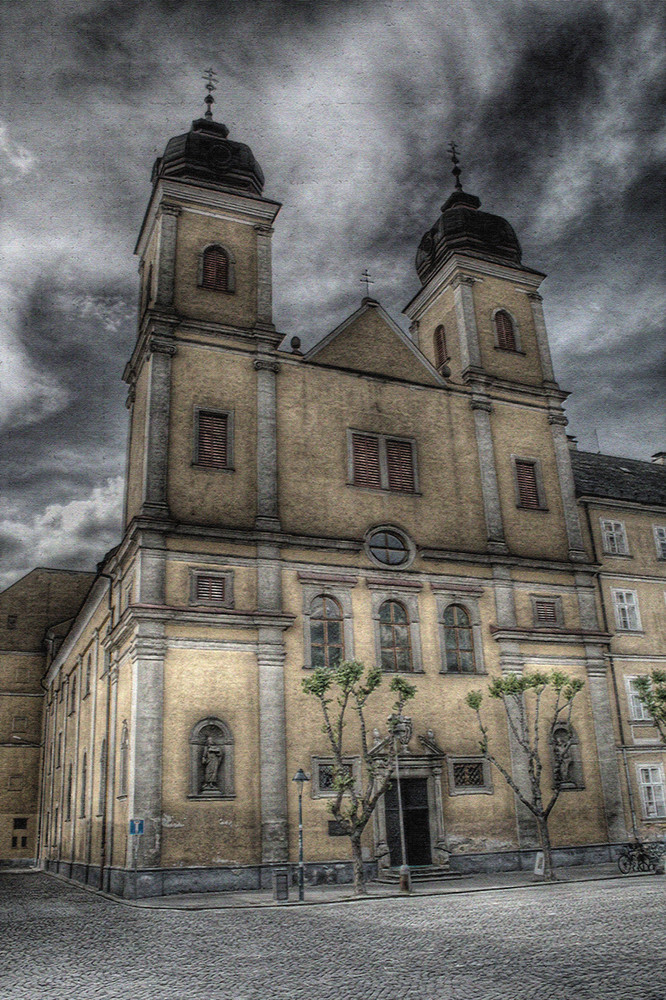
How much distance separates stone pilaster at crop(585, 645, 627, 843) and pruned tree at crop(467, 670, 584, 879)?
1.29 metres

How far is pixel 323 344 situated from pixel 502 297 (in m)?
9.48

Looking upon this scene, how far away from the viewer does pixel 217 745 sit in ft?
82.5

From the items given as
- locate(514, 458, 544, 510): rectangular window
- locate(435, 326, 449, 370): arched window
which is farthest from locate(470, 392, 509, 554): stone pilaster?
locate(435, 326, 449, 370): arched window

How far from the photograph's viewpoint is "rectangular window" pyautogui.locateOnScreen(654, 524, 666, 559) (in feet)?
119

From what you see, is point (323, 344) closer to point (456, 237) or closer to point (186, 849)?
point (456, 237)

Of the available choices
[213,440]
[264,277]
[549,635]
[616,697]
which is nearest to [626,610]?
[616,697]

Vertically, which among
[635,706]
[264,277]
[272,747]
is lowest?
[272,747]

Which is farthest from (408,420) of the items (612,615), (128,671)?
(128,671)

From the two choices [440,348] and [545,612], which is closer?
[545,612]

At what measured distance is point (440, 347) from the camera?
3775cm

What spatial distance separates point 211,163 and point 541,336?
15.3m

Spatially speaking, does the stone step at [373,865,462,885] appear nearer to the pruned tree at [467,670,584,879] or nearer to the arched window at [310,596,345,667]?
the pruned tree at [467,670,584,879]

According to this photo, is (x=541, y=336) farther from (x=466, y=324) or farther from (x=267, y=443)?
(x=267, y=443)

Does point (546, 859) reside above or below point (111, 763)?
below
